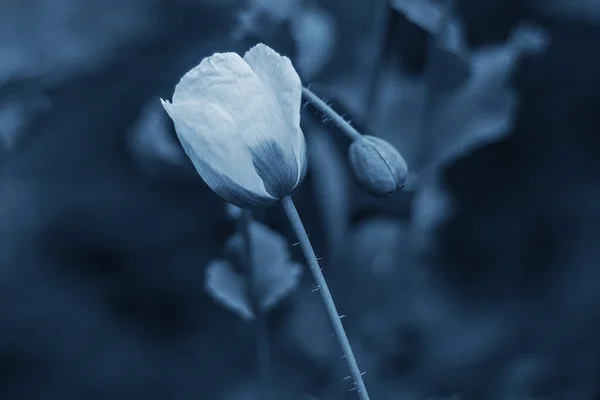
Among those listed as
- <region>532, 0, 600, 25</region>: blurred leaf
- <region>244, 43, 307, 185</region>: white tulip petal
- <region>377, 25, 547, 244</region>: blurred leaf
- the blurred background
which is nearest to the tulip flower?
<region>244, 43, 307, 185</region>: white tulip petal

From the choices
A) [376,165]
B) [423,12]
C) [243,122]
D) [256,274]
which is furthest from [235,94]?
[423,12]

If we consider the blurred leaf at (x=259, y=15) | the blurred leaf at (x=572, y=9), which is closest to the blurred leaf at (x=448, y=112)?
the blurred leaf at (x=259, y=15)

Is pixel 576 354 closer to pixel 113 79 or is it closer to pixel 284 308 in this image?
pixel 284 308

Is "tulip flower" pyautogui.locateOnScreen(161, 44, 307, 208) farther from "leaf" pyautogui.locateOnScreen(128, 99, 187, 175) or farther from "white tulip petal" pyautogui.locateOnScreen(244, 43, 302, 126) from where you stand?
"leaf" pyautogui.locateOnScreen(128, 99, 187, 175)

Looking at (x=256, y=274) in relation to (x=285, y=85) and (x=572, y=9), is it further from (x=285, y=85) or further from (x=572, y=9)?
(x=572, y=9)

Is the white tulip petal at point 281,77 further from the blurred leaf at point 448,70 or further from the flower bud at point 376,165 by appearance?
the blurred leaf at point 448,70
